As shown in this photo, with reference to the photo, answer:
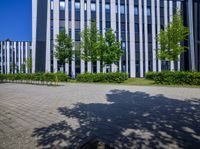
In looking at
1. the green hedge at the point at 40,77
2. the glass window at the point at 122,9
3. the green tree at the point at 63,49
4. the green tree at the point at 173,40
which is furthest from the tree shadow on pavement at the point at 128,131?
the glass window at the point at 122,9

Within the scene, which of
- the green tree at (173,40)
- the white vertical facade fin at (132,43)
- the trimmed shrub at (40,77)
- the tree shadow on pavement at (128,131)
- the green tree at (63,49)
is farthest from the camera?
the white vertical facade fin at (132,43)

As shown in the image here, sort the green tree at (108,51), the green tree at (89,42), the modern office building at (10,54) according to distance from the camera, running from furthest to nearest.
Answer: the modern office building at (10,54)
the green tree at (89,42)
the green tree at (108,51)

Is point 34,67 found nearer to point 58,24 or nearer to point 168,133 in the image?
point 58,24

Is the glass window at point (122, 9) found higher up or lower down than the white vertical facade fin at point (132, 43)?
higher up

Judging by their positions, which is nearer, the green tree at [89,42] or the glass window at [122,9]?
the green tree at [89,42]

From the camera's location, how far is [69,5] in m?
39.8

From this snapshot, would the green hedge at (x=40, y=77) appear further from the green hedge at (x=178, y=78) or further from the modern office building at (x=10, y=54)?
the modern office building at (x=10, y=54)

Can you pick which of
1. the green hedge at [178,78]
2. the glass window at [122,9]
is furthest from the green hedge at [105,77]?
the glass window at [122,9]

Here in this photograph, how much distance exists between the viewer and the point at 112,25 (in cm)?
4066

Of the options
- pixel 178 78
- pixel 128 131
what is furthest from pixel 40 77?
pixel 128 131

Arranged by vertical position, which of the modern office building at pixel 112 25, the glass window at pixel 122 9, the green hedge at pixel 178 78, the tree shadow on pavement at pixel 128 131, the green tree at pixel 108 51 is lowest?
the tree shadow on pavement at pixel 128 131

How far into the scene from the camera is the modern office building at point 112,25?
128 feet

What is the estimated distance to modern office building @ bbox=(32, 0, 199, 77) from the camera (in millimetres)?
39031

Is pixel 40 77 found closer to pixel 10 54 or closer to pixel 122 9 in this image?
pixel 122 9
